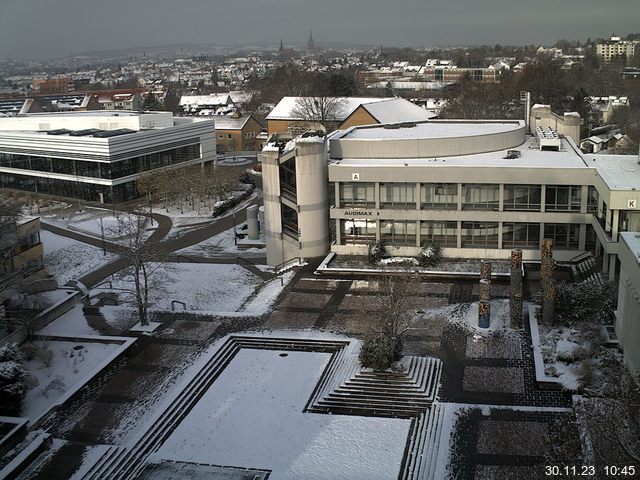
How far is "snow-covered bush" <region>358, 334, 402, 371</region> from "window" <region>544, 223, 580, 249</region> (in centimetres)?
1478

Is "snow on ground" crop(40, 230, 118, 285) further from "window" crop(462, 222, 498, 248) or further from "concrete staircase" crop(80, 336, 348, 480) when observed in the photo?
"window" crop(462, 222, 498, 248)

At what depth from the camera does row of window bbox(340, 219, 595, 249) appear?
36.7 meters

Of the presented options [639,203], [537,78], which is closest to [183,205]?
[639,203]

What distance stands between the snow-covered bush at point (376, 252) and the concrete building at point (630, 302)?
14283mm

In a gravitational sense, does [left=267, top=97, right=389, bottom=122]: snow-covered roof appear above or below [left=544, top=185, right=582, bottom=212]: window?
above

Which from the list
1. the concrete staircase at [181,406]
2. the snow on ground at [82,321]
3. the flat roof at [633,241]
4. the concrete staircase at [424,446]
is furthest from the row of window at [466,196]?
the concrete staircase at [424,446]

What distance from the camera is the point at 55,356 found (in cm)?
2795

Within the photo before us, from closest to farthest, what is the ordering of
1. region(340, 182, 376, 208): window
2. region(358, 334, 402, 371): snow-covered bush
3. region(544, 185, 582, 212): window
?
1. region(358, 334, 402, 371): snow-covered bush
2. region(544, 185, 582, 212): window
3. region(340, 182, 376, 208): window

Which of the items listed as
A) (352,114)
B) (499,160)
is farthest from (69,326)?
(352,114)

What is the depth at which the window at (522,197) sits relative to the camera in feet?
120

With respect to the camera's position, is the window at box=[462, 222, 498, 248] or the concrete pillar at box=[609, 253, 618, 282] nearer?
the concrete pillar at box=[609, 253, 618, 282]

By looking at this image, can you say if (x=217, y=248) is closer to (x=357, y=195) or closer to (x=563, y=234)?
(x=357, y=195)

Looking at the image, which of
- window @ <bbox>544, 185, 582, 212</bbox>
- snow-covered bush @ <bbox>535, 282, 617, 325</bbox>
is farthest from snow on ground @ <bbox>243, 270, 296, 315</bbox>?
window @ <bbox>544, 185, 582, 212</bbox>

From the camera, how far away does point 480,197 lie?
37.4 metres
